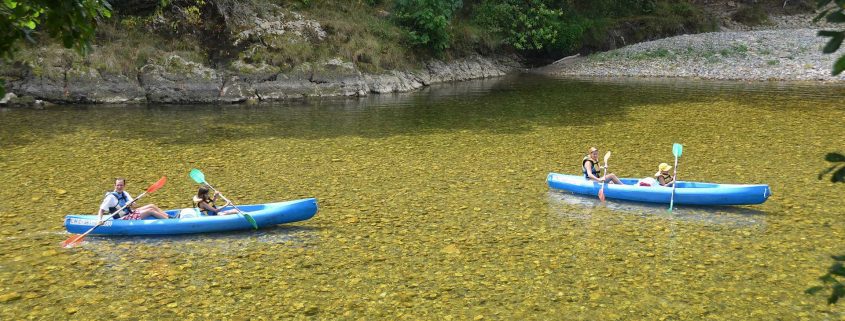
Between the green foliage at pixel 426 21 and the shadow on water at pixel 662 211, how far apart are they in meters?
20.0

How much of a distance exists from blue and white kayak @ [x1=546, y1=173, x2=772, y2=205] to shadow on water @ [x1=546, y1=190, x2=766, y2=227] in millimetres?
145

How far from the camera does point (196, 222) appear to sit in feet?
36.6

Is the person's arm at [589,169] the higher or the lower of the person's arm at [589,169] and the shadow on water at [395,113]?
the lower

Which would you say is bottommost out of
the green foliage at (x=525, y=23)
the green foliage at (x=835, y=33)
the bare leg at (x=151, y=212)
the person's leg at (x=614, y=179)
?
the bare leg at (x=151, y=212)

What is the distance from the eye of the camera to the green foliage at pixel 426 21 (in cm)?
3206

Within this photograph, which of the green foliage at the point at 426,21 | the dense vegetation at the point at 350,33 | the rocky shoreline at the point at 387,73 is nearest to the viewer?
the rocky shoreline at the point at 387,73

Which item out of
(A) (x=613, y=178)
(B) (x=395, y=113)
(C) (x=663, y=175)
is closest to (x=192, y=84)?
(B) (x=395, y=113)

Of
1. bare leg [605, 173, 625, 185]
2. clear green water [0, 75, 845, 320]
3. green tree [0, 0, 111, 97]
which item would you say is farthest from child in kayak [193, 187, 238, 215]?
bare leg [605, 173, 625, 185]

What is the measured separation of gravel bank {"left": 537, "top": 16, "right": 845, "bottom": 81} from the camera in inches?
1329

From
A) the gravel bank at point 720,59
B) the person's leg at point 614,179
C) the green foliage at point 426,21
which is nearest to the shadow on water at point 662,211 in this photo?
the person's leg at point 614,179

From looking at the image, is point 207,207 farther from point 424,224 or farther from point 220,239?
point 424,224

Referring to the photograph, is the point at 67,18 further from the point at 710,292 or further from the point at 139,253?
the point at 710,292

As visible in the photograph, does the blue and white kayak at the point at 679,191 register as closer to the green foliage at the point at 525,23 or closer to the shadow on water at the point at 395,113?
the shadow on water at the point at 395,113

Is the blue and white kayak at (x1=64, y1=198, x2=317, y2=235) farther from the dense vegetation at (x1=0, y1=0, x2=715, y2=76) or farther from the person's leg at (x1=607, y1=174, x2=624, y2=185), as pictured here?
the dense vegetation at (x1=0, y1=0, x2=715, y2=76)
